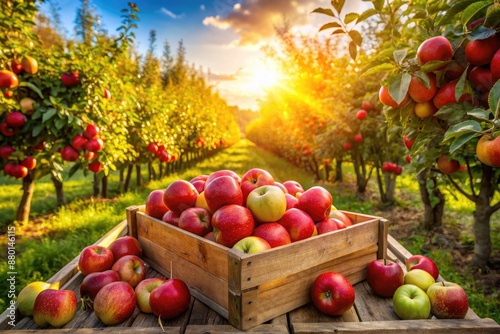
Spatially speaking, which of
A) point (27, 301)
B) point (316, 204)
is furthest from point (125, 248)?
point (316, 204)

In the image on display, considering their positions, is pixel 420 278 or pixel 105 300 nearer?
pixel 105 300

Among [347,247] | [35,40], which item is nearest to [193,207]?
[347,247]

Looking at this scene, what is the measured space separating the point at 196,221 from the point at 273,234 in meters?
0.41

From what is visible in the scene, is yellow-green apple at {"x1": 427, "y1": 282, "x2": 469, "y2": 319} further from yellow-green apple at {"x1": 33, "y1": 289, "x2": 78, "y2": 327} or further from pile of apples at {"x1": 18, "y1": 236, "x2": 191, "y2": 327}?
yellow-green apple at {"x1": 33, "y1": 289, "x2": 78, "y2": 327}

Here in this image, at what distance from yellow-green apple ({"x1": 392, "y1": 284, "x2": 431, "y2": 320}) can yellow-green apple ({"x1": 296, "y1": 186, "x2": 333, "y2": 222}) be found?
0.47 meters

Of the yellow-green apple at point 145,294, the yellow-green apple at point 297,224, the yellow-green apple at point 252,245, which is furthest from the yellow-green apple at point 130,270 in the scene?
the yellow-green apple at point 297,224

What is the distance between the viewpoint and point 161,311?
52.3 inches

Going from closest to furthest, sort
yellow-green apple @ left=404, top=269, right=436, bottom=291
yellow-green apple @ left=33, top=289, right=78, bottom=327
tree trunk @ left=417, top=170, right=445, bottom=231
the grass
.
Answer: yellow-green apple @ left=33, top=289, right=78, bottom=327 → yellow-green apple @ left=404, top=269, right=436, bottom=291 → the grass → tree trunk @ left=417, top=170, right=445, bottom=231

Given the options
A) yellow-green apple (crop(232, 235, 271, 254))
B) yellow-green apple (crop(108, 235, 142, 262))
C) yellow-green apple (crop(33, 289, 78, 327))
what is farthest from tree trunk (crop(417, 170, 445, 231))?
yellow-green apple (crop(33, 289, 78, 327))

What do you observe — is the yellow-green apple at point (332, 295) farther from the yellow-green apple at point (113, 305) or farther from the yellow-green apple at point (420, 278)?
the yellow-green apple at point (113, 305)

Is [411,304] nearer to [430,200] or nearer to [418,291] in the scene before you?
[418,291]

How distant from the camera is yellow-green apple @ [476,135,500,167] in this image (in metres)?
1.20

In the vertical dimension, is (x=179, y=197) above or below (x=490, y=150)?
below

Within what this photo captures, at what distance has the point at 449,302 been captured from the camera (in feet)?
4.41
